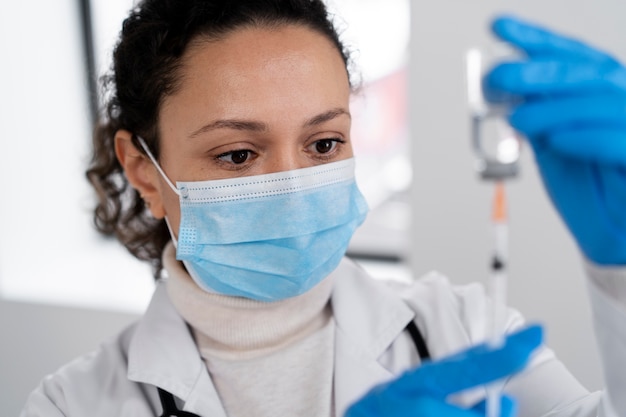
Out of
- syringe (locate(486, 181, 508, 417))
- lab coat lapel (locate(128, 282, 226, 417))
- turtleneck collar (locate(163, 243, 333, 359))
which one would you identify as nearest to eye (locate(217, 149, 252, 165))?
turtleneck collar (locate(163, 243, 333, 359))

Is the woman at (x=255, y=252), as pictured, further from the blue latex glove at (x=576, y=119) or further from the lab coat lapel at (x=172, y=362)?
the blue latex glove at (x=576, y=119)

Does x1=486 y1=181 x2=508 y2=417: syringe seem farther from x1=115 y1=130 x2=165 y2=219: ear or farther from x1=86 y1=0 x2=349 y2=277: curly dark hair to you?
x1=115 y1=130 x2=165 y2=219: ear

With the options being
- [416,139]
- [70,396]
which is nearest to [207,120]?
[70,396]

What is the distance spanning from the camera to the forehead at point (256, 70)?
3.90 feet

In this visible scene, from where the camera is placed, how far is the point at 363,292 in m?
1.41

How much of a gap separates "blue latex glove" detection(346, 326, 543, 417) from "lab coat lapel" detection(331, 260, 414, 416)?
0.43 metres

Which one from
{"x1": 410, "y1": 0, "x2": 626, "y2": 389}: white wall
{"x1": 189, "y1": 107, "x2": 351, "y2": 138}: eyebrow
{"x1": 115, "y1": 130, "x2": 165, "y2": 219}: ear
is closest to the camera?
{"x1": 189, "y1": 107, "x2": 351, "y2": 138}: eyebrow

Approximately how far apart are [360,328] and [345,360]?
83 mm

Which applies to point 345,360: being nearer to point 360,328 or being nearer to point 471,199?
point 360,328

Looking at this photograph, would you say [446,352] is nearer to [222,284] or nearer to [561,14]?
[222,284]

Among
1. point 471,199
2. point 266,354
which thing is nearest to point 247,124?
point 266,354

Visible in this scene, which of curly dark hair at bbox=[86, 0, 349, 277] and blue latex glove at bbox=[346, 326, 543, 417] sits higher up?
curly dark hair at bbox=[86, 0, 349, 277]

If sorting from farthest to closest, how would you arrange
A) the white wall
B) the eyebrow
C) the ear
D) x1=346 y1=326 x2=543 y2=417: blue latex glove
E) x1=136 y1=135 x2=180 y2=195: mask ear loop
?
the white wall < the ear < x1=136 y1=135 x2=180 y2=195: mask ear loop < the eyebrow < x1=346 y1=326 x2=543 y2=417: blue latex glove

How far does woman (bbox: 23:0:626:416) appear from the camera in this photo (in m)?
1.20
